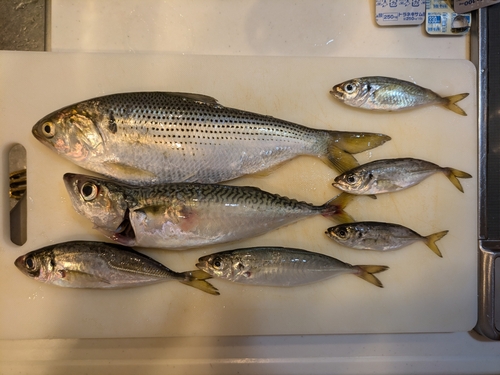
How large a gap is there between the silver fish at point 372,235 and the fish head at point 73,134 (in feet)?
4.68

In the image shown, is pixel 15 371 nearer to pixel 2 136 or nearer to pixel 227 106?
pixel 2 136

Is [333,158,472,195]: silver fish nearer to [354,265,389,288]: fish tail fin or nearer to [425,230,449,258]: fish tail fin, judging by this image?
[425,230,449,258]: fish tail fin

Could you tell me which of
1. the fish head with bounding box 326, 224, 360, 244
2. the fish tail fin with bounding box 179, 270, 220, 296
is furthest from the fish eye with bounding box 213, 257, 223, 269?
the fish head with bounding box 326, 224, 360, 244

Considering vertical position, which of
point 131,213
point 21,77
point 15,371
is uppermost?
point 21,77

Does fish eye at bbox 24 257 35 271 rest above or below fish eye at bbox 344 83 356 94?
below

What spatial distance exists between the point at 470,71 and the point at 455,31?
0.93ft

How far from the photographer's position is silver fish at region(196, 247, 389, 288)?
1.98 metres

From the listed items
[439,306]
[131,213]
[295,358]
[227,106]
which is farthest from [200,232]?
[439,306]

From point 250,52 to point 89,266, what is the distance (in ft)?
5.30

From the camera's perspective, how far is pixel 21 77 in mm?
2107

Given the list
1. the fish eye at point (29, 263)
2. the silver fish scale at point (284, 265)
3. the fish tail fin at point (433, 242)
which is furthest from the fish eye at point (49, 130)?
the fish tail fin at point (433, 242)

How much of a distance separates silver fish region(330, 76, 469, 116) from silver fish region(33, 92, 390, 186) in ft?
1.09

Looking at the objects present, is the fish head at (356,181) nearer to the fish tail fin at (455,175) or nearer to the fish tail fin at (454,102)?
the fish tail fin at (455,175)

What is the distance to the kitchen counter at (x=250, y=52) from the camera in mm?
2127
